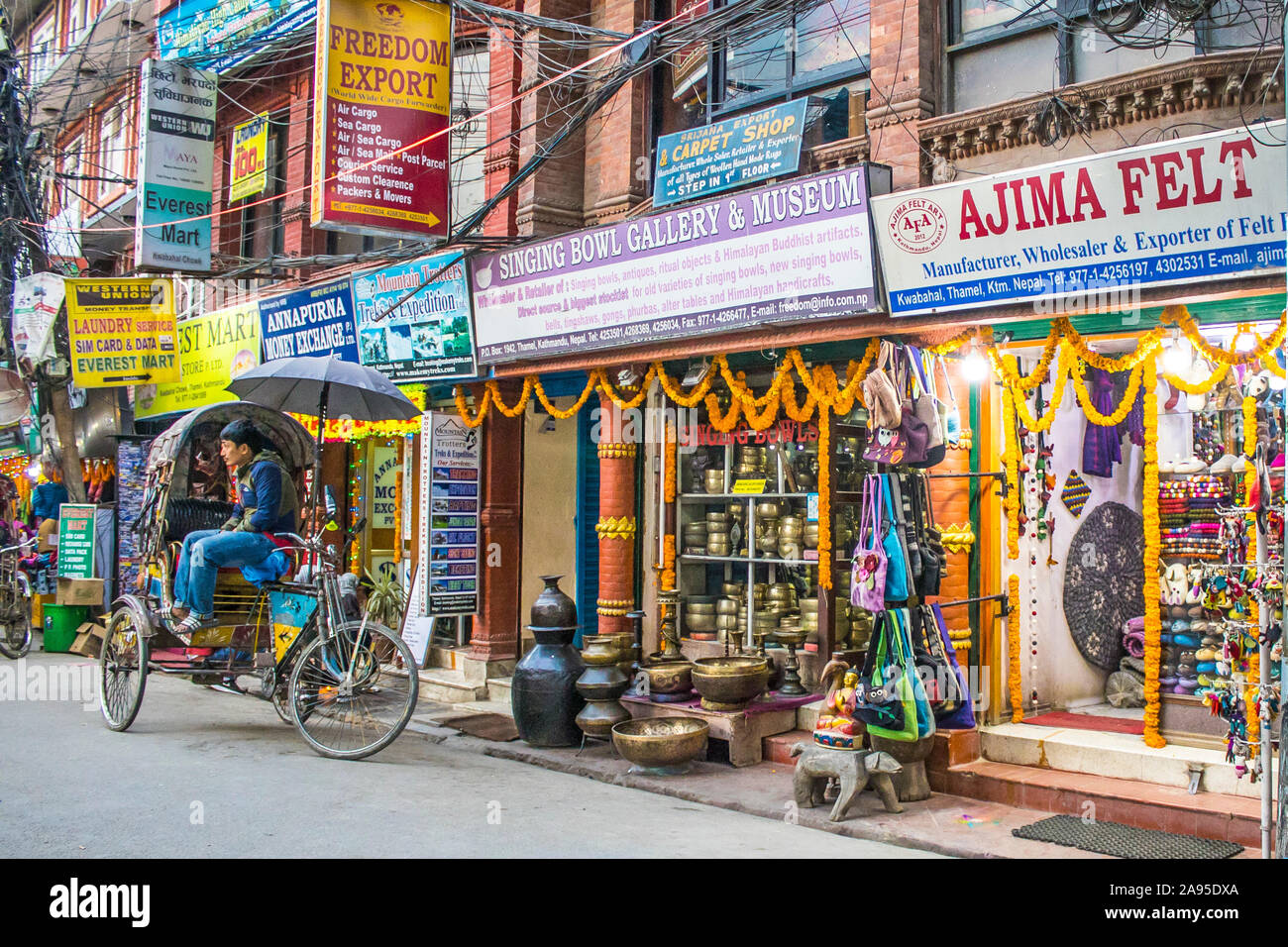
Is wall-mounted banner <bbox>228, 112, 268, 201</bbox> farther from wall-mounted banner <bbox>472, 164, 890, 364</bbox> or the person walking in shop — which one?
the person walking in shop

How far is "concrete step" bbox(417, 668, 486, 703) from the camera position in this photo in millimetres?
11766

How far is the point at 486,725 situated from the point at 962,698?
4486 millimetres

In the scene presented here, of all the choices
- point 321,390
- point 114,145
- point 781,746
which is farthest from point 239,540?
point 114,145

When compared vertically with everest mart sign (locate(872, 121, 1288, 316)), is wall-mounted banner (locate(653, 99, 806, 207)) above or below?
above

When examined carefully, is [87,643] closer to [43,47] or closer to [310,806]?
[310,806]

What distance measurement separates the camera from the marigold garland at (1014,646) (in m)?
8.34

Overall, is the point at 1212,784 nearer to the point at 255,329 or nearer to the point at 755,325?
the point at 755,325

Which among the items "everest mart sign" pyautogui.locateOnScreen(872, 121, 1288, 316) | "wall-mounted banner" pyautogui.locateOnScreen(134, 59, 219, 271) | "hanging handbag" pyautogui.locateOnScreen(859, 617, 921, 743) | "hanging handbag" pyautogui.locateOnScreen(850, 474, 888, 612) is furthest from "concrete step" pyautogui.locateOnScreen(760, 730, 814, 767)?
"wall-mounted banner" pyautogui.locateOnScreen(134, 59, 219, 271)

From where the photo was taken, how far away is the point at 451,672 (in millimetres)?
12578

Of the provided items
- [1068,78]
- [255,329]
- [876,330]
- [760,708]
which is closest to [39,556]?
[255,329]

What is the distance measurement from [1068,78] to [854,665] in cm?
Answer: 476

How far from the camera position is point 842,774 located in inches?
279

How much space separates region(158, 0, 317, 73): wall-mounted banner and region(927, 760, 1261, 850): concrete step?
38.9 ft

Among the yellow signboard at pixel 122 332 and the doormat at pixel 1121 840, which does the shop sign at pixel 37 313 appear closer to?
the yellow signboard at pixel 122 332
